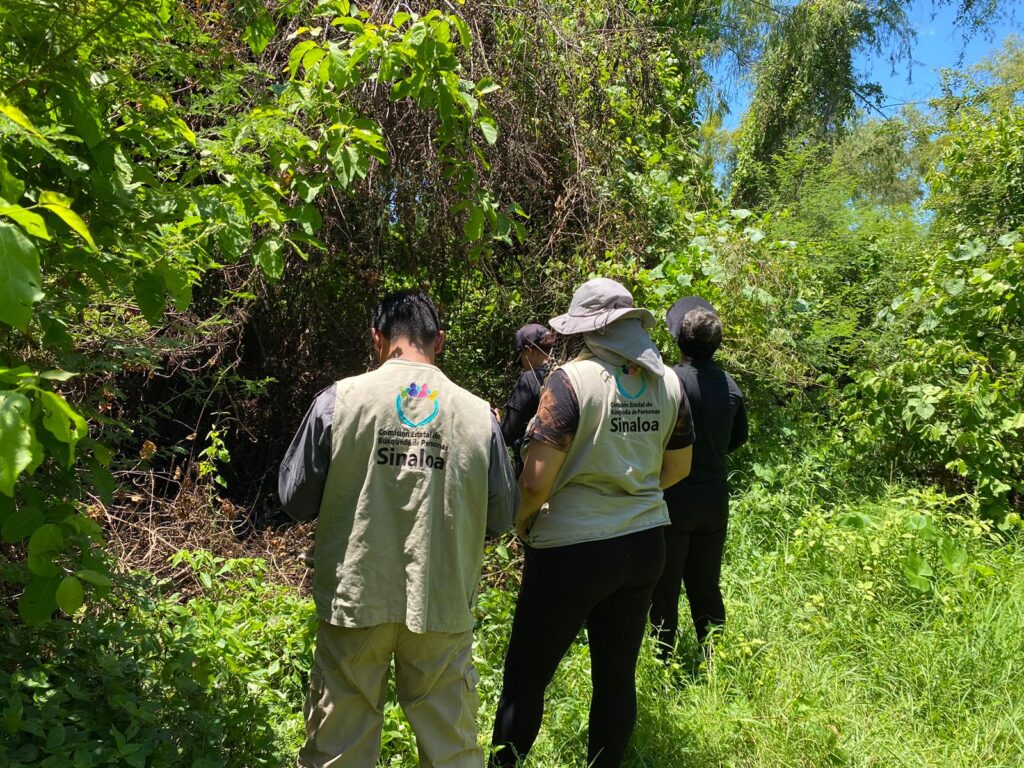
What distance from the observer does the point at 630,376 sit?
2.76 meters

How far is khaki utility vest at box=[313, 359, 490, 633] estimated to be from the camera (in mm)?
2336

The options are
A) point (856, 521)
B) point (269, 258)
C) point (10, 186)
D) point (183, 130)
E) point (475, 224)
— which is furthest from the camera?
point (856, 521)

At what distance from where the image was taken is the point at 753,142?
1512 centimetres

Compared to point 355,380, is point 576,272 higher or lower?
higher

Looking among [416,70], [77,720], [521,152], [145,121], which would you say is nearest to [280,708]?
[77,720]

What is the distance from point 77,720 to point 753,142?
48.8ft

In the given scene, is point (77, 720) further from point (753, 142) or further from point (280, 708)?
point (753, 142)

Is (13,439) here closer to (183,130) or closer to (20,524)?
(20,524)

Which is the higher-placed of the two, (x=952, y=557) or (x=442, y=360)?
(x=442, y=360)

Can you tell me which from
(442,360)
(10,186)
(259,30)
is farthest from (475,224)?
(442,360)

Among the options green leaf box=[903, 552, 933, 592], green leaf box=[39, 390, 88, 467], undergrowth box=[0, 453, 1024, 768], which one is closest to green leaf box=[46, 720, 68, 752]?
undergrowth box=[0, 453, 1024, 768]

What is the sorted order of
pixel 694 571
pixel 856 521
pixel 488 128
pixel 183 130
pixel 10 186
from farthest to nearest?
pixel 856 521 < pixel 694 571 < pixel 488 128 < pixel 183 130 < pixel 10 186

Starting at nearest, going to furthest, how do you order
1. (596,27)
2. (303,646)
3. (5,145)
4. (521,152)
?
1. (5,145)
2. (303,646)
3. (521,152)
4. (596,27)

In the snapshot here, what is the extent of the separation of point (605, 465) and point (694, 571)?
1.27 metres
